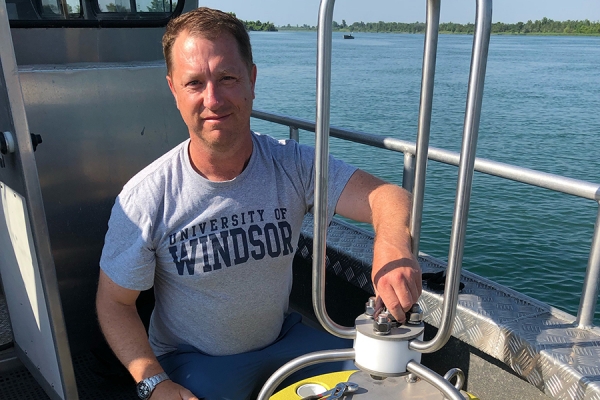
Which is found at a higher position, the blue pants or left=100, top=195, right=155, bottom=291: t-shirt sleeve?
left=100, top=195, right=155, bottom=291: t-shirt sleeve

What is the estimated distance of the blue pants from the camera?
1.77 m

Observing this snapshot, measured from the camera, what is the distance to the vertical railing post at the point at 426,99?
3.53ft

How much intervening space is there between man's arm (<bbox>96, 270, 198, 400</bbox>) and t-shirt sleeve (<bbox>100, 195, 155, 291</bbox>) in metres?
0.04

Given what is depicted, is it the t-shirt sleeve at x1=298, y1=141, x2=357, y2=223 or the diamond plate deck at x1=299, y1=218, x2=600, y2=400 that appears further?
the t-shirt sleeve at x1=298, y1=141, x2=357, y2=223

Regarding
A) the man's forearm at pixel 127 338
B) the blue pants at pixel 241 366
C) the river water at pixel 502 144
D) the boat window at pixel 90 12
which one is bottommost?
the river water at pixel 502 144

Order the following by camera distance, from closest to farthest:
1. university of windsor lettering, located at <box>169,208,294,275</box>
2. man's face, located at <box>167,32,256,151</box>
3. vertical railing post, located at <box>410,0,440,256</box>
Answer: vertical railing post, located at <box>410,0,440,256</box> → man's face, located at <box>167,32,256,151</box> → university of windsor lettering, located at <box>169,208,294,275</box>

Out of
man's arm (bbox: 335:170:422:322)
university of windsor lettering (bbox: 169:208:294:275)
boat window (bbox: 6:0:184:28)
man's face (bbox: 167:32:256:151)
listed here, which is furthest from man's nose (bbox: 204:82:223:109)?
boat window (bbox: 6:0:184:28)

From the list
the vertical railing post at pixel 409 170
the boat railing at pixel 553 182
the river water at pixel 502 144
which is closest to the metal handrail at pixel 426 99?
the river water at pixel 502 144

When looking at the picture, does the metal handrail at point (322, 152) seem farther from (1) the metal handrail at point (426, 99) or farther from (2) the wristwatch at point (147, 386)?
(2) the wristwatch at point (147, 386)

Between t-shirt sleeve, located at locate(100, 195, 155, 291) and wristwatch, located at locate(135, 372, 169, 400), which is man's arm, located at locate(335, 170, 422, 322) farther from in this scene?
wristwatch, located at locate(135, 372, 169, 400)

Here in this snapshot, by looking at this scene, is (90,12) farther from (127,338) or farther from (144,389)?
(144,389)

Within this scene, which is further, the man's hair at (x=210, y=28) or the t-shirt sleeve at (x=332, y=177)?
the t-shirt sleeve at (x=332, y=177)

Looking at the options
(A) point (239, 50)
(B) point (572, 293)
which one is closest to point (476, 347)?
(A) point (239, 50)

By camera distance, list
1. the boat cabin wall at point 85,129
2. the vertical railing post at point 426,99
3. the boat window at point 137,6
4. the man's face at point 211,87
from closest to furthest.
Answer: the vertical railing post at point 426,99
the man's face at point 211,87
the boat cabin wall at point 85,129
the boat window at point 137,6
